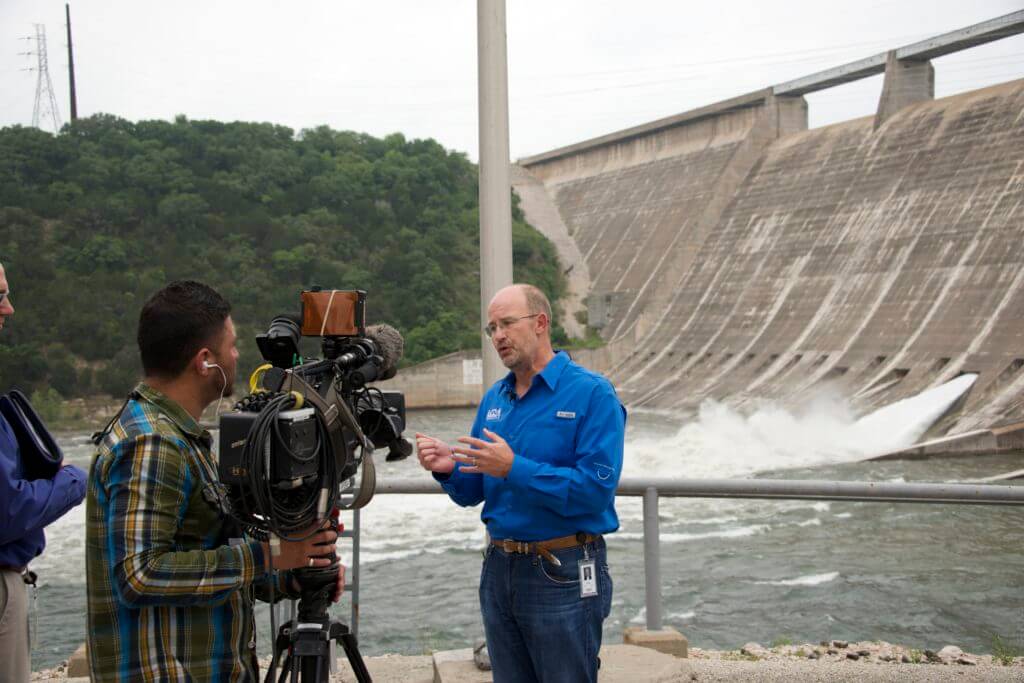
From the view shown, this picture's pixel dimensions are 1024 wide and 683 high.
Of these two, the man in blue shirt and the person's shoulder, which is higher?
the person's shoulder

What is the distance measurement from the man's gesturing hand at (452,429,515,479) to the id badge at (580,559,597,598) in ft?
1.05

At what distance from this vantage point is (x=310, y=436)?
1997 millimetres

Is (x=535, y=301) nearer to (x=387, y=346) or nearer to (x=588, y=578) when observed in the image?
(x=387, y=346)

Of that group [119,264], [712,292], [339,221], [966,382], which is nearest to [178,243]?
[119,264]

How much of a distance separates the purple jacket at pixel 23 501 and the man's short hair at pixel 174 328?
1.79 ft

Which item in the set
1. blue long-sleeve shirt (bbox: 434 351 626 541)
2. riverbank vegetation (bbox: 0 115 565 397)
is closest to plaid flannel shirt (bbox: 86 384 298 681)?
blue long-sleeve shirt (bbox: 434 351 626 541)

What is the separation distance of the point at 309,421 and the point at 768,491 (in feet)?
7.36

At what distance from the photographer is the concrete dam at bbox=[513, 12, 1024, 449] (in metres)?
24.3

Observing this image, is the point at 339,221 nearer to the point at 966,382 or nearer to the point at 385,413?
the point at 966,382

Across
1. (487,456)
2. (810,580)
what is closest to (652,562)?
(487,456)

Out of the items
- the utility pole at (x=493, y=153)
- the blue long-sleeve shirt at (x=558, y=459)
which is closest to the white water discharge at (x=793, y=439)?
the utility pole at (x=493, y=153)

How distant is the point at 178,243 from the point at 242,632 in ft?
136

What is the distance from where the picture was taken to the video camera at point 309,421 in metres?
1.95

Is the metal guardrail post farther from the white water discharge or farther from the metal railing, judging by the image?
the white water discharge
